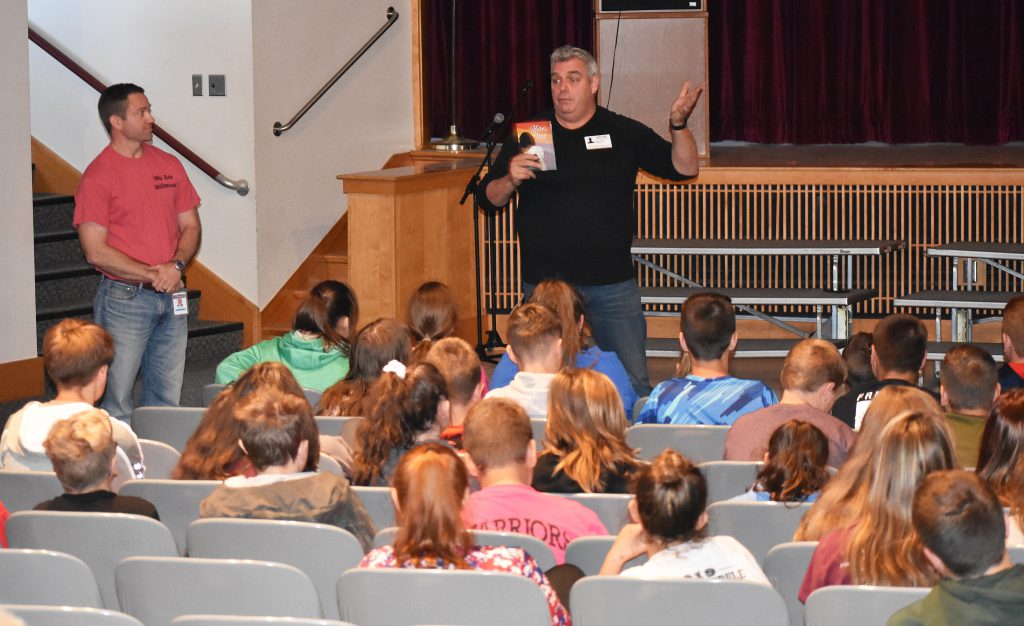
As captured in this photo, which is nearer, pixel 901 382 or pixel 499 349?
pixel 901 382

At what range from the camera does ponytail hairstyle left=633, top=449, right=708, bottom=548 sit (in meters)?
2.74

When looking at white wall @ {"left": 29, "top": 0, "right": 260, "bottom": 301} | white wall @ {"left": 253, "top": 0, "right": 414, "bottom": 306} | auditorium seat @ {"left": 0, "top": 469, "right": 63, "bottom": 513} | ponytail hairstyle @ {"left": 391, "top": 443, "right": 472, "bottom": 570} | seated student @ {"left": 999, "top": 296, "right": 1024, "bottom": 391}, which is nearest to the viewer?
ponytail hairstyle @ {"left": 391, "top": 443, "right": 472, "bottom": 570}

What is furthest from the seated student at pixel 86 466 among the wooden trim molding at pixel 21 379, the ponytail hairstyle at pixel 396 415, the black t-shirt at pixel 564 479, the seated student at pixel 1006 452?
the wooden trim molding at pixel 21 379

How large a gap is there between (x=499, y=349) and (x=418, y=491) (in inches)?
206

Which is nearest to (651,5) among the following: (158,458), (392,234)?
(392,234)

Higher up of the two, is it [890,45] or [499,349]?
[890,45]

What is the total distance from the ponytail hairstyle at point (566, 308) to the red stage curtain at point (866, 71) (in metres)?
6.59

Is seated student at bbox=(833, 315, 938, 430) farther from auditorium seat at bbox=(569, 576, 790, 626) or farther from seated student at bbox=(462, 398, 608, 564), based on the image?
auditorium seat at bbox=(569, 576, 790, 626)

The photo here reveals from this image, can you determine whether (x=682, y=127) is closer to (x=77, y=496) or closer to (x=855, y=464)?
(x=855, y=464)

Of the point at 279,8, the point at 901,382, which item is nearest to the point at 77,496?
the point at 901,382

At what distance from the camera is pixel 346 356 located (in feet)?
17.0

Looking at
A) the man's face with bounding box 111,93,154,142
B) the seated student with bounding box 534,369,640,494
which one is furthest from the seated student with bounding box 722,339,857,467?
the man's face with bounding box 111,93,154,142

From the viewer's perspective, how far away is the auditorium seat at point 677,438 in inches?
163

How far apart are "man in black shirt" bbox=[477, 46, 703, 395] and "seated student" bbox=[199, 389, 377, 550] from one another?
264 cm
